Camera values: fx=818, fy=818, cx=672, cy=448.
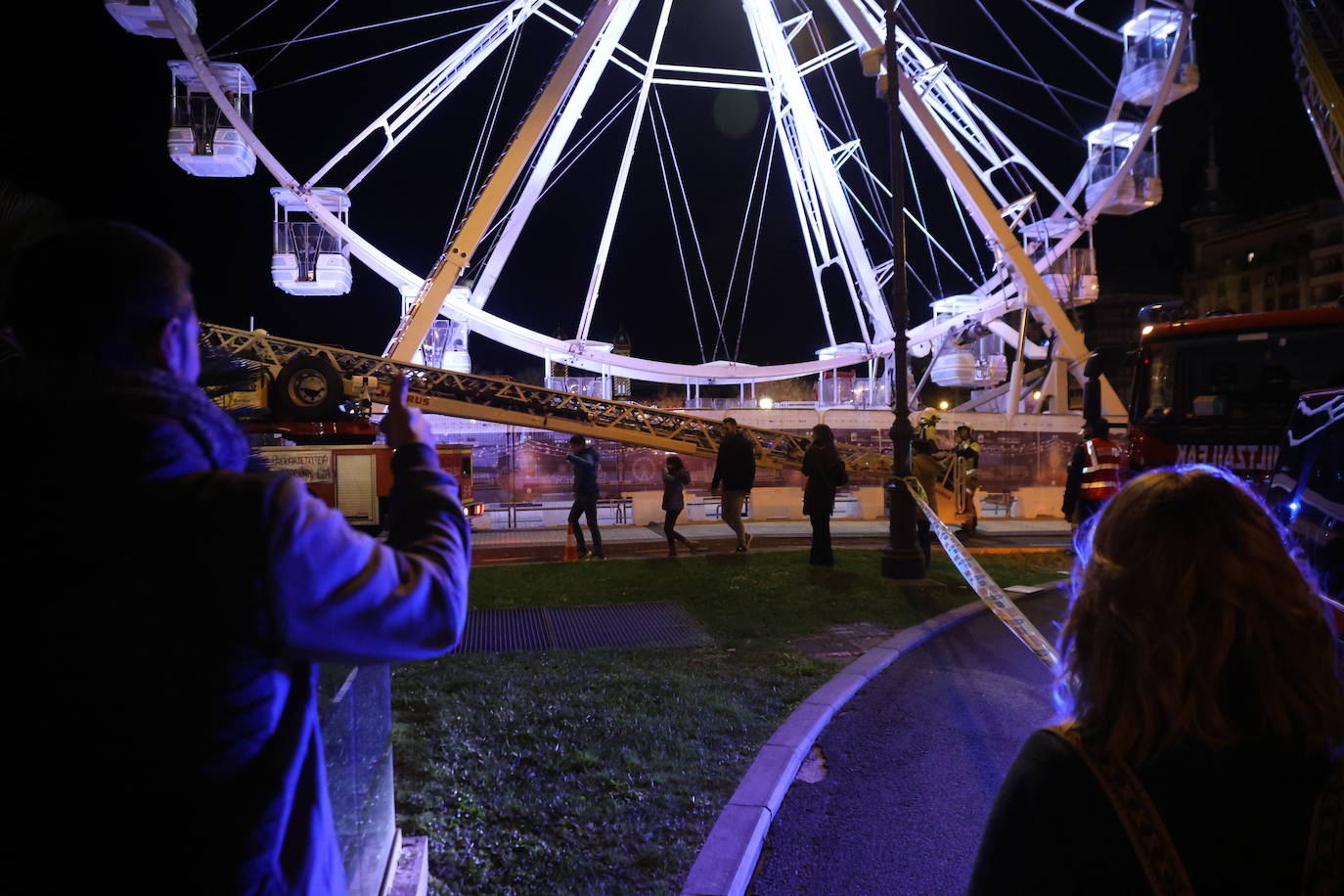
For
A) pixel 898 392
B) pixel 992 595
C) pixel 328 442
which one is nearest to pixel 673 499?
pixel 898 392

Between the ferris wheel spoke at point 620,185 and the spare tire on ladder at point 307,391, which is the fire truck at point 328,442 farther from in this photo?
the ferris wheel spoke at point 620,185

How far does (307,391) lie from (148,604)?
1480 cm

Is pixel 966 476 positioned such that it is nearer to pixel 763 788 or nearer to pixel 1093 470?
pixel 1093 470

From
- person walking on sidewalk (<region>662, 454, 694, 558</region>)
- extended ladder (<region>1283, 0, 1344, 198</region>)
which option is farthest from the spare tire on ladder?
extended ladder (<region>1283, 0, 1344, 198</region>)

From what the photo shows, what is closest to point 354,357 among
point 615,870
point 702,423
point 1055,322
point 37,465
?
point 702,423

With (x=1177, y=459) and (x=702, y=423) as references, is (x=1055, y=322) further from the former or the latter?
(x=1177, y=459)

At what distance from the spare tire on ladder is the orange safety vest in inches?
481

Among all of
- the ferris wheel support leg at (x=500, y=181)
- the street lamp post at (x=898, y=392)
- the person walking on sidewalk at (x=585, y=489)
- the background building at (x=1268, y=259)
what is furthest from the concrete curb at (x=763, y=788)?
the background building at (x=1268, y=259)

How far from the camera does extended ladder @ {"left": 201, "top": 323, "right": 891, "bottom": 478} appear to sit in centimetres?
1575

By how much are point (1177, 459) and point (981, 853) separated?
9877 millimetres

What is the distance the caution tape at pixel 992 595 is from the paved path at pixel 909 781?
1.10 ft

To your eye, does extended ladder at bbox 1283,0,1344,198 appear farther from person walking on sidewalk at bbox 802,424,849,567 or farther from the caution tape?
the caution tape

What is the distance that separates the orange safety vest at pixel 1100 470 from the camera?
10797mm

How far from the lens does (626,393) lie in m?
40.9
